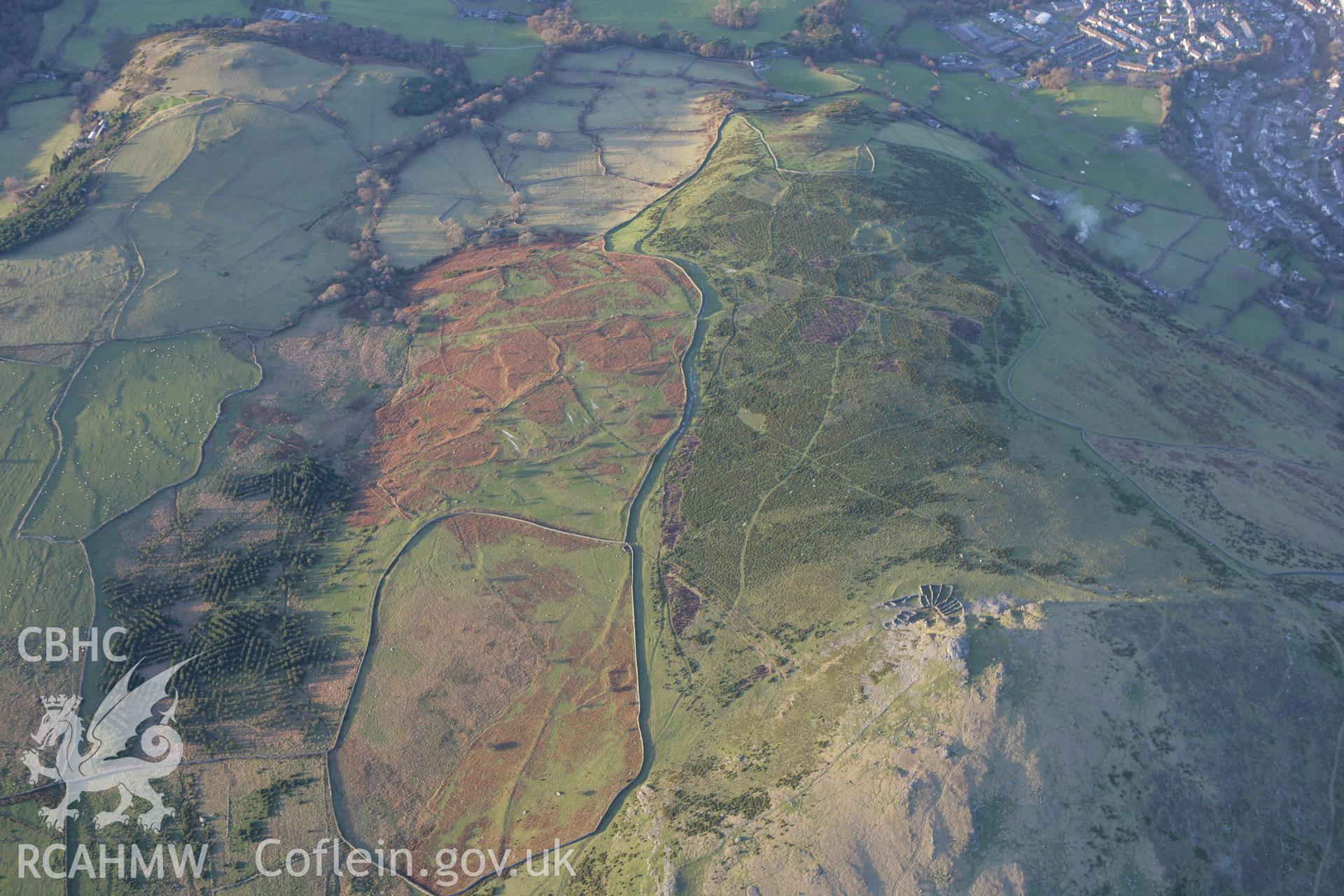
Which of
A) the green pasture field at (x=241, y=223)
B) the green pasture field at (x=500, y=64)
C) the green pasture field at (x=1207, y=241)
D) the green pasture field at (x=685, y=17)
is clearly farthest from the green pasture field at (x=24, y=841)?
the green pasture field at (x=1207, y=241)

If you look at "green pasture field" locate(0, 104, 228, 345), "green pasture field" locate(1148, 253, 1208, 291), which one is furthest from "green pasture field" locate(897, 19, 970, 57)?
"green pasture field" locate(0, 104, 228, 345)

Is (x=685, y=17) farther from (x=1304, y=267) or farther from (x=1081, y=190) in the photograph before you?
(x=1304, y=267)

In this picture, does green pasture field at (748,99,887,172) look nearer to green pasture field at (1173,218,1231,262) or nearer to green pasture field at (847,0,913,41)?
green pasture field at (847,0,913,41)

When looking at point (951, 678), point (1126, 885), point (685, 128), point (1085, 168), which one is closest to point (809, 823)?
point (951, 678)

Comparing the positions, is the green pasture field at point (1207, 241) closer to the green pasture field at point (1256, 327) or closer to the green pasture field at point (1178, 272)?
the green pasture field at point (1178, 272)

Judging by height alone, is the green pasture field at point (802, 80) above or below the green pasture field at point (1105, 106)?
above

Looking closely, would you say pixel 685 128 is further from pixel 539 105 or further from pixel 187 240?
pixel 187 240
